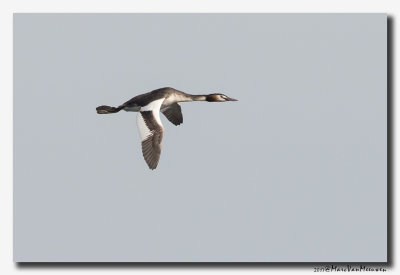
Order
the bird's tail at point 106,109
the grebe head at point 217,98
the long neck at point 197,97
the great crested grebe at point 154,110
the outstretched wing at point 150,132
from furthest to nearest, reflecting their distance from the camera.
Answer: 1. the grebe head at point 217,98
2. the long neck at point 197,97
3. the bird's tail at point 106,109
4. the great crested grebe at point 154,110
5. the outstretched wing at point 150,132

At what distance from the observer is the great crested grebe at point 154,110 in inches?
790

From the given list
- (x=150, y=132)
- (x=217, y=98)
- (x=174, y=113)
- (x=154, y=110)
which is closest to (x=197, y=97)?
(x=217, y=98)

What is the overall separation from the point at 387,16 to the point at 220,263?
7076 mm

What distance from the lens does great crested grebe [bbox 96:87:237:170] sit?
790 inches

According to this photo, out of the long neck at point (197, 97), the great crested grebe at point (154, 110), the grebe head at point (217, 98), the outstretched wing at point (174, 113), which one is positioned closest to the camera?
the great crested grebe at point (154, 110)

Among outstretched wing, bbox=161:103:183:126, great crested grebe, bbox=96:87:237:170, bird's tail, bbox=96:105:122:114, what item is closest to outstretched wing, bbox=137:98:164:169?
great crested grebe, bbox=96:87:237:170

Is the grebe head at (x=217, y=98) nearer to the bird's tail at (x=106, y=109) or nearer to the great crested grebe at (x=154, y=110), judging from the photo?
the great crested grebe at (x=154, y=110)

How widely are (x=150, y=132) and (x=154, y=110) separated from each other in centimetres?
102

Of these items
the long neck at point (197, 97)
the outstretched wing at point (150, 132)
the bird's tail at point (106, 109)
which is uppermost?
the long neck at point (197, 97)

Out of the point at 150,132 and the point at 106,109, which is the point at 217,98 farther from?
the point at 150,132

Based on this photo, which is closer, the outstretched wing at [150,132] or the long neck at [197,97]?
the outstretched wing at [150,132]

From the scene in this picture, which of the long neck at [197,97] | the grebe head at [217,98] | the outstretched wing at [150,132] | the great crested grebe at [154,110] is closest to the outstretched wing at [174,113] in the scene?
the great crested grebe at [154,110]

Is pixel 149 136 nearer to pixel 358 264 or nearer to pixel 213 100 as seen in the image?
pixel 213 100

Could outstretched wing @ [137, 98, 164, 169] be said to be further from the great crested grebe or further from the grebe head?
the grebe head
